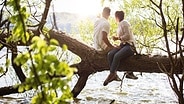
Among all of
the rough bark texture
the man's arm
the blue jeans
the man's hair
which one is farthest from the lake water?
the man's hair

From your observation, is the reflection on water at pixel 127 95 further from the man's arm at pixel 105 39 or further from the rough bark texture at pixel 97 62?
the man's arm at pixel 105 39

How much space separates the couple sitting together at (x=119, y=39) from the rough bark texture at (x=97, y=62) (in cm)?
20

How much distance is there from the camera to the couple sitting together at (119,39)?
8195 mm

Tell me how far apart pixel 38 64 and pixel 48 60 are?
5 cm

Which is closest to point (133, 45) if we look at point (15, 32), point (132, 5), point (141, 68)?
point (141, 68)

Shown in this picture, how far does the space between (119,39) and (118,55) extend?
512mm

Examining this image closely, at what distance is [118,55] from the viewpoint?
8133mm

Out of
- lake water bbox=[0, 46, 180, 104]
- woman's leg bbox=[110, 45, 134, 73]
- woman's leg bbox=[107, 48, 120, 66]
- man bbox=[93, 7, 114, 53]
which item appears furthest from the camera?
lake water bbox=[0, 46, 180, 104]

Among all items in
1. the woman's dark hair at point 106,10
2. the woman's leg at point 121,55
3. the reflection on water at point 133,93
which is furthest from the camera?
the reflection on water at point 133,93

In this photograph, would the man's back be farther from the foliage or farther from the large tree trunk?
the foliage

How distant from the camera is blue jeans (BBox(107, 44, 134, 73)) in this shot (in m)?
8.14

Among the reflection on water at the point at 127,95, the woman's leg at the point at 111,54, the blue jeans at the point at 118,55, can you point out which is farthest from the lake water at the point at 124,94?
the woman's leg at the point at 111,54

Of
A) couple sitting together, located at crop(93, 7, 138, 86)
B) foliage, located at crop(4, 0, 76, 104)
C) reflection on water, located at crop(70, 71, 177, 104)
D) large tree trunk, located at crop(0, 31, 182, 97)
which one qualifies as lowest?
reflection on water, located at crop(70, 71, 177, 104)

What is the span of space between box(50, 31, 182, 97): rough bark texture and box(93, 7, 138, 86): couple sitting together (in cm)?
20
